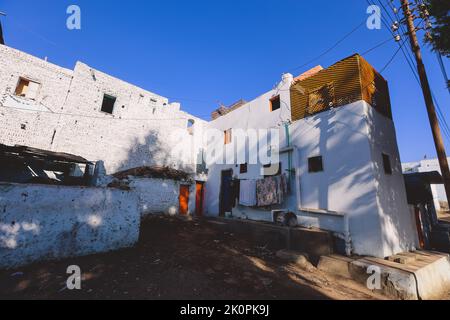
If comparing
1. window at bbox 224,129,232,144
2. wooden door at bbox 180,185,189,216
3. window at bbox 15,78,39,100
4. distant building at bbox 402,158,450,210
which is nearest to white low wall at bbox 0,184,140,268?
wooden door at bbox 180,185,189,216

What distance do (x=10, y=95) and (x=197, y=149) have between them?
1353 cm

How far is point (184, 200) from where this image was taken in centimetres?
1658

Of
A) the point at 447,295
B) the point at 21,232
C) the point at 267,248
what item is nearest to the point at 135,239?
the point at 21,232

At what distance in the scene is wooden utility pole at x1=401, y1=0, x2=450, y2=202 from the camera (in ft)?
21.1

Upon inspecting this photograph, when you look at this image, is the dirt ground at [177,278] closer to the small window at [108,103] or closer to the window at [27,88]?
the window at [27,88]

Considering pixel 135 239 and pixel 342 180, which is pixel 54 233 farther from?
pixel 342 180

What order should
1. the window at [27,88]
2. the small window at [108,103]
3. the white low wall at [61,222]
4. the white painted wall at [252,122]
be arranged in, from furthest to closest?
the small window at [108,103]
the window at [27,88]
the white painted wall at [252,122]
the white low wall at [61,222]

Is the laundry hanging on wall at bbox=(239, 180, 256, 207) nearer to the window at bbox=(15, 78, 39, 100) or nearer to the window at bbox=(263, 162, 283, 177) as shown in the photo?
the window at bbox=(263, 162, 283, 177)

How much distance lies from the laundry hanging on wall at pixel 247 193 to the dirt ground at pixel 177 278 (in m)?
4.19

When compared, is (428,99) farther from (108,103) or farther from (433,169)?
(433,169)

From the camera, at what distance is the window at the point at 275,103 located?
12.3 m

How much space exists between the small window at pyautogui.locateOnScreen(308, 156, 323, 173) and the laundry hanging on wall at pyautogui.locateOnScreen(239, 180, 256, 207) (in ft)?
11.6

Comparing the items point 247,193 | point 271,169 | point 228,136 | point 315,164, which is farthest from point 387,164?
point 228,136

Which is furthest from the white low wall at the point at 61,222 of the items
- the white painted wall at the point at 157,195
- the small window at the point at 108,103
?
the small window at the point at 108,103
